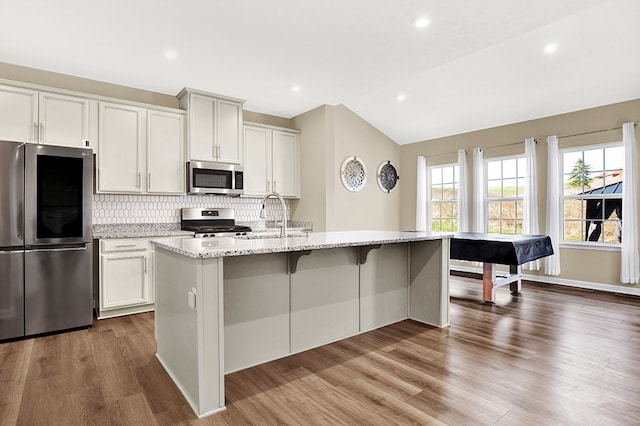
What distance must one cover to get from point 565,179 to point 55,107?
→ 662 cm

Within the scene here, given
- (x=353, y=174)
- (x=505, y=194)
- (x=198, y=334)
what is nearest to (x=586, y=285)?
(x=505, y=194)

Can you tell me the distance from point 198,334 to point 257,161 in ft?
12.1

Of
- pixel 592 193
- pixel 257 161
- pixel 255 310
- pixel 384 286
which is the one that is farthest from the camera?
pixel 257 161

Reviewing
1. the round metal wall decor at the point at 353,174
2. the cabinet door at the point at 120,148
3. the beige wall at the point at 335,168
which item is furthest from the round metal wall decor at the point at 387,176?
the cabinet door at the point at 120,148

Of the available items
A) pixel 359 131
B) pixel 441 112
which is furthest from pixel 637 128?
pixel 359 131

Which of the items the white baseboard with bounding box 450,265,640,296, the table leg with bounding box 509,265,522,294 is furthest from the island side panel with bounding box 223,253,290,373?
the white baseboard with bounding box 450,265,640,296

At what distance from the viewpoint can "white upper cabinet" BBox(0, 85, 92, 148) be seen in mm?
3465

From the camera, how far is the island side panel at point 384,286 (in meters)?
3.15

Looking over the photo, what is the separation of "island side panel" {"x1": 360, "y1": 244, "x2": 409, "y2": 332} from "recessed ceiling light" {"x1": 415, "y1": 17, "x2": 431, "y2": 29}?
2011 millimetres

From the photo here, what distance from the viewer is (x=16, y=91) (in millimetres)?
3496

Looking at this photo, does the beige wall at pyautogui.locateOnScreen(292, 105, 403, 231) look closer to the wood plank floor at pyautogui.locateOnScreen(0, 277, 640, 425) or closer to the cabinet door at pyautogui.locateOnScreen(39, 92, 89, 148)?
the wood plank floor at pyautogui.locateOnScreen(0, 277, 640, 425)

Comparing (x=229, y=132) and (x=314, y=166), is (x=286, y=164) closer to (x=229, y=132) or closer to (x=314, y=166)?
(x=314, y=166)

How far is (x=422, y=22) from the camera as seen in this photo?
10.0ft

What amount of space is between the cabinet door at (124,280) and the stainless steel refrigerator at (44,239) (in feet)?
0.71
